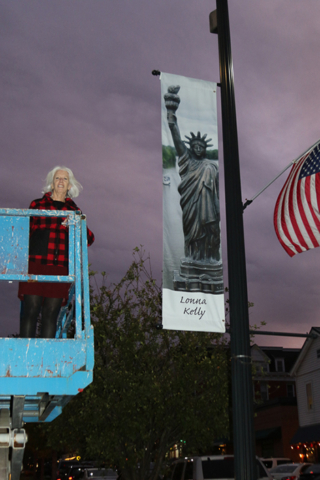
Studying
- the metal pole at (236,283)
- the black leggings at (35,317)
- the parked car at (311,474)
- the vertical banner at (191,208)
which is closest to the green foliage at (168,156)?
the vertical banner at (191,208)

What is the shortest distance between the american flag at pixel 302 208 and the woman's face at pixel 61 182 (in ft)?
11.9

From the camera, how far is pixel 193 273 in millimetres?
5664

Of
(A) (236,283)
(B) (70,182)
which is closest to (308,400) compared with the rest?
(A) (236,283)

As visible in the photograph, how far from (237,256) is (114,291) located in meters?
12.4

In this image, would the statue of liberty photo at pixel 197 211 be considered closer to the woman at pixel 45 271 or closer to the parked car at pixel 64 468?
the woman at pixel 45 271

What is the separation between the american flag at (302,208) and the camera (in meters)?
7.36

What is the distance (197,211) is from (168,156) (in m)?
0.74

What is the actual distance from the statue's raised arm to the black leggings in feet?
8.18

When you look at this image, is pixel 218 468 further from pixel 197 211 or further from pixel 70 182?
pixel 70 182

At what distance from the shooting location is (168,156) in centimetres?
614

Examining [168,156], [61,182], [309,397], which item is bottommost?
[309,397]

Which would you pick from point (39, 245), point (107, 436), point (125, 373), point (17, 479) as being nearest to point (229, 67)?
point (39, 245)

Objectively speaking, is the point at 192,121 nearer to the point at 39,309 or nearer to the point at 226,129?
the point at 226,129

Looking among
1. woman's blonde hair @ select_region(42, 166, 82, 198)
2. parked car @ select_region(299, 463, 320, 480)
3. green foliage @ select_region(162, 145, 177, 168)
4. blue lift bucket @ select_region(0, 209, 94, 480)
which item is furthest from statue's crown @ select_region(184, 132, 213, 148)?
parked car @ select_region(299, 463, 320, 480)
